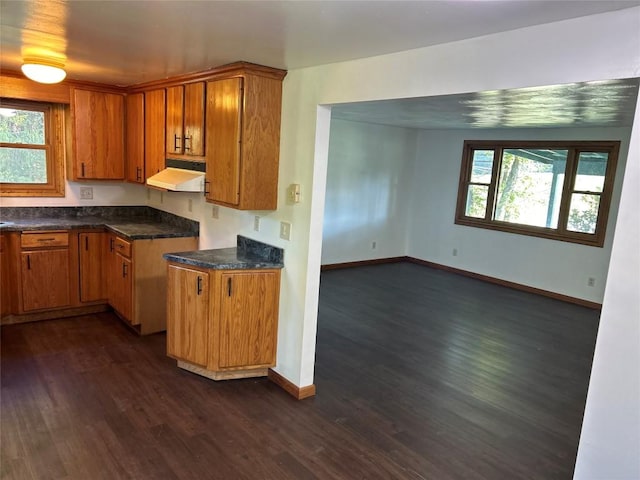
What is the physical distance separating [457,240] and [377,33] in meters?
5.65

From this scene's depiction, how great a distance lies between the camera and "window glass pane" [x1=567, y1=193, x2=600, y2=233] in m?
5.88

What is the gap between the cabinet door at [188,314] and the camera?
128 inches

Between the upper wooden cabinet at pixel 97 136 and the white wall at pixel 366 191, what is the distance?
120 inches

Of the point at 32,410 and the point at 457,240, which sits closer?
the point at 32,410

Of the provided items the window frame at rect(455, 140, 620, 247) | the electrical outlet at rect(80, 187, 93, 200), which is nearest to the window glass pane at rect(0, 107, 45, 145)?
the electrical outlet at rect(80, 187, 93, 200)

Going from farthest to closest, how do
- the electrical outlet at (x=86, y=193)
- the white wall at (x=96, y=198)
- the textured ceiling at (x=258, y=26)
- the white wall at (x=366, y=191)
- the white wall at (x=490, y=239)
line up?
1. the white wall at (x=366, y=191)
2. the white wall at (x=490, y=239)
3. the electrical outlet at (x=86, y=193)
4. the white wall at (x=96, y=198)
5. the textured ceiling at (x=258, y=26)

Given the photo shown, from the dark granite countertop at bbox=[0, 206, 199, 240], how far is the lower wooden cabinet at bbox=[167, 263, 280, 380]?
0.92m

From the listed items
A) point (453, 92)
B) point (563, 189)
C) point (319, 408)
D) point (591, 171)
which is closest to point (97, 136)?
point (319, 408)

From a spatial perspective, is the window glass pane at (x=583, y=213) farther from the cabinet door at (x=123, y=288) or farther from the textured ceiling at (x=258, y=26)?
the cabinet door at (x=123, y=288)

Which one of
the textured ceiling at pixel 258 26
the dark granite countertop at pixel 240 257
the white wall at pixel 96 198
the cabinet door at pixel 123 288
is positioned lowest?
the cabinet door at pixel 123 288

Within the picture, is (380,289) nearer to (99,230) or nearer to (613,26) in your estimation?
(99,230)

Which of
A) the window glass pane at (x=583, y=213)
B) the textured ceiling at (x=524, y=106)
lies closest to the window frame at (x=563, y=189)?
the window glass pane at (x=583, y=213)

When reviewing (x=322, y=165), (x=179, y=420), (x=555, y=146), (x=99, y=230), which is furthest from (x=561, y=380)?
(x=99, y=230)

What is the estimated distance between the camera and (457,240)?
288 inches
